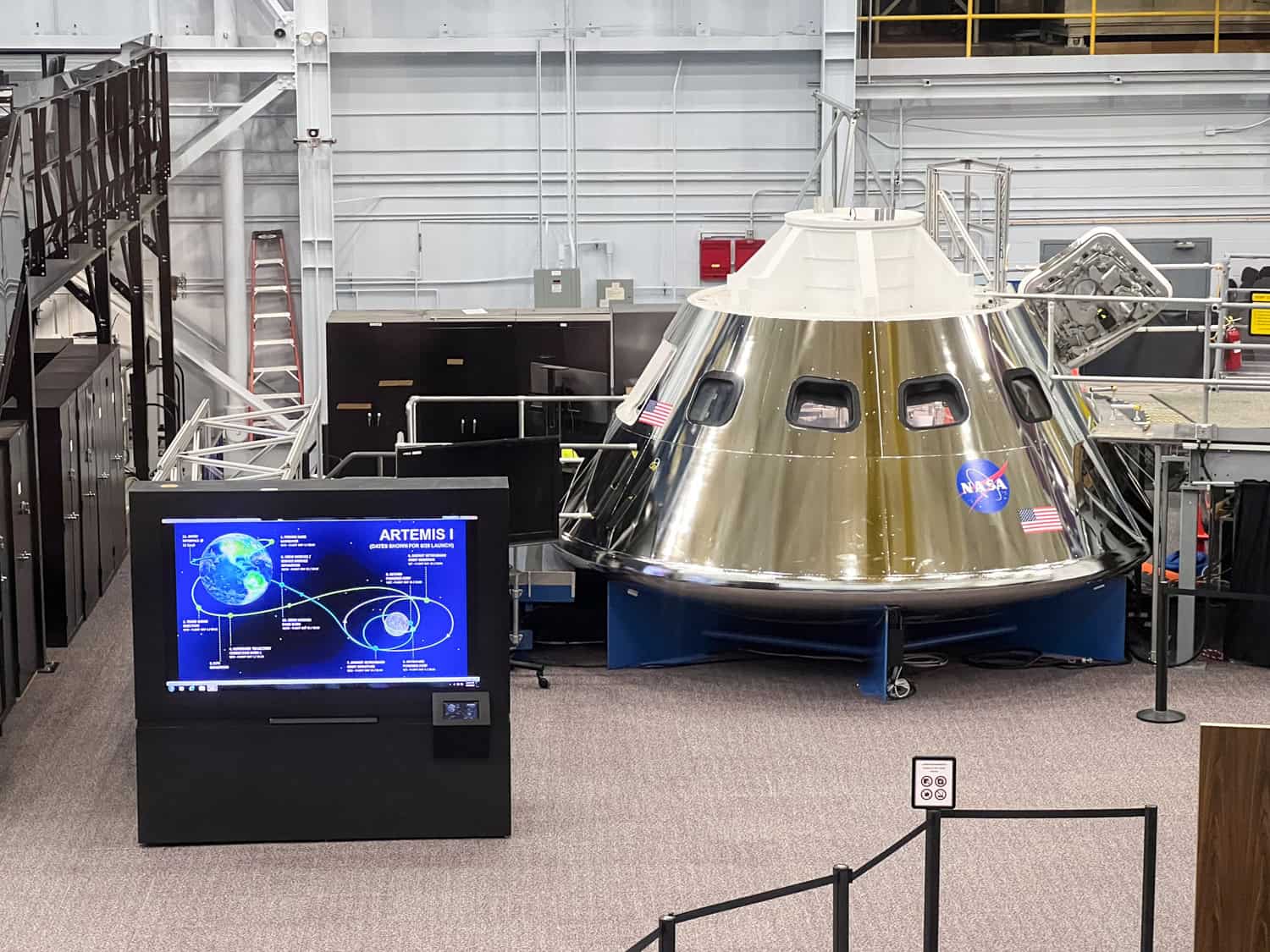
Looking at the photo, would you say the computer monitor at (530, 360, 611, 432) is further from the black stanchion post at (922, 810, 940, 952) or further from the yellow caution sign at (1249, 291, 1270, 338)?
the black stanchion post at (922, 810, 940, 952)

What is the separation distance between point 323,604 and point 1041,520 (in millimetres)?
4432

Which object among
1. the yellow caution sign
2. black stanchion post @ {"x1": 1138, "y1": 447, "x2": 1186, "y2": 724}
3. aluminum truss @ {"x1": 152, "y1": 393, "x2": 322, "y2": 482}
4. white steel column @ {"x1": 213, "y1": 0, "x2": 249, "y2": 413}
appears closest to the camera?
black stanchion post @ {"x1": 1138, "y1": 447, "x2": 1186, "y2": 724}

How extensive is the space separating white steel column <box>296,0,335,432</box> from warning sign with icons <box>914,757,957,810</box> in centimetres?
1200

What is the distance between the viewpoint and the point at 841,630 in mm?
11328

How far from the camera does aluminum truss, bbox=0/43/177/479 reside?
10688mm

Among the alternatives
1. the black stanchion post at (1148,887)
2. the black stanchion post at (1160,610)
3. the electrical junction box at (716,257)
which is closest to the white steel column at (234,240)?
the electrical junction box at (716,257)

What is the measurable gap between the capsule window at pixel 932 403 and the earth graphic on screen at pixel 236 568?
13.3 ft

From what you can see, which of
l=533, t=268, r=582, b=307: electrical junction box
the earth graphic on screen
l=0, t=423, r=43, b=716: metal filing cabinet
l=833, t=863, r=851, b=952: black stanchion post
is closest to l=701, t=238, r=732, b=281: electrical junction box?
l=533, t=268, r=582, b=307: electrical junction box

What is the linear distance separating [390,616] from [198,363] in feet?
36.0

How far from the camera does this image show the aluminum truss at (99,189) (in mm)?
10688

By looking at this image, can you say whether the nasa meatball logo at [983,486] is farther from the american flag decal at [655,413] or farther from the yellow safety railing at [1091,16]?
the yellow safety railing at [1091,16]

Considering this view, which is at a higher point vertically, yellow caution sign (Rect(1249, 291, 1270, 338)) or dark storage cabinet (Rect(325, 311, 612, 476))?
yellow caution sign (Rect(1249, 291, 1270, 338))

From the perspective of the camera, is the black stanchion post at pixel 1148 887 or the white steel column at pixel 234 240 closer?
the black stanchion post at pixel 1148 887

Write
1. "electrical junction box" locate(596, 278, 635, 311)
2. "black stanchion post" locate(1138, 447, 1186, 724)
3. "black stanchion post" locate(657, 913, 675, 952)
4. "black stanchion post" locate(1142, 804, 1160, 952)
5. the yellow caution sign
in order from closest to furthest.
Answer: "black stanchion post" locate(657, 913, 675, 952) < "black stanchion post" locate(1142, 804, 1160, 952) < "black stanchion post" locate(1138, 447, 1186, 724) < the yellow caution sign < "electrical junction box" locate(596, 278, 635, 311)
